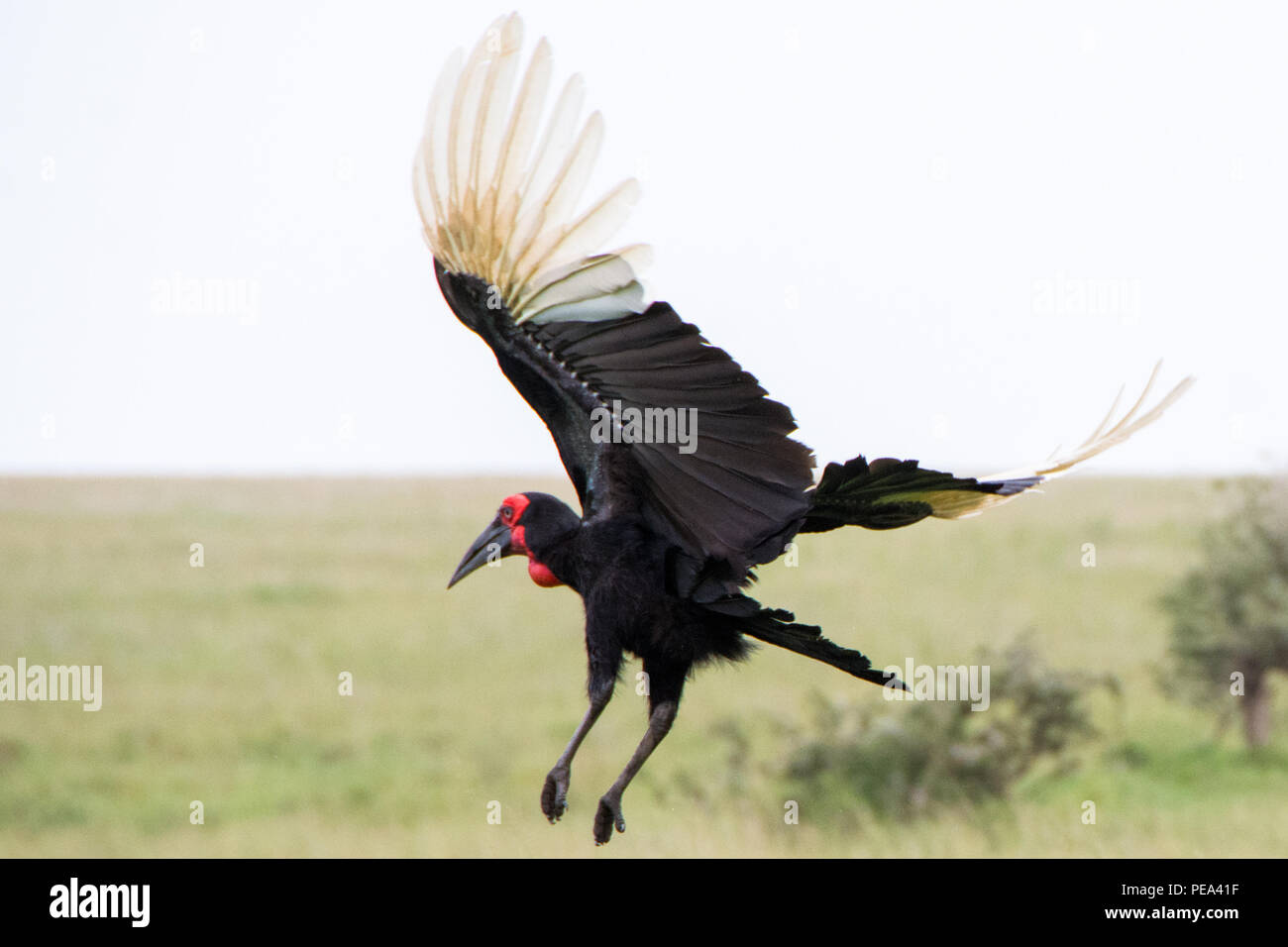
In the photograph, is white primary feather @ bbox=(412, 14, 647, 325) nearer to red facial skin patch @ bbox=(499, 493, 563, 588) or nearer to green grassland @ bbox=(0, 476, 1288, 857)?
red facial skin patch @ bbox=(499, 493, 563, 588)

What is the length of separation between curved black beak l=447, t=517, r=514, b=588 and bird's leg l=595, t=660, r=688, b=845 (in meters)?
0.62

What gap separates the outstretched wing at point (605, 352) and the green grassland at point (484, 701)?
12.0m

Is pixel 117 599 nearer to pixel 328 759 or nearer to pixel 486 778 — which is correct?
pixel 328 759

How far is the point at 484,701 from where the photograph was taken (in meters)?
35.1

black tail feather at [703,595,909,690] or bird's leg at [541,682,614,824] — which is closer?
bird's leg at [541,682,614,824]

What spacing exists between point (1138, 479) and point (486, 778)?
47.8m

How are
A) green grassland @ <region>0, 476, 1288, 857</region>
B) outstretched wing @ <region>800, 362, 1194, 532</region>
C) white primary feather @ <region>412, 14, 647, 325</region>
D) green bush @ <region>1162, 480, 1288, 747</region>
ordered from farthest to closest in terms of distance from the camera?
green bush @ <region>1162, 480, 1288, 747</region>, green grassland @ <region>0, 476, 1288, 857</region>, outstretched wing @ <region>800, 362, 1194, 532</region>, white primary feather @ <region>412, 14, 647, 325</region>

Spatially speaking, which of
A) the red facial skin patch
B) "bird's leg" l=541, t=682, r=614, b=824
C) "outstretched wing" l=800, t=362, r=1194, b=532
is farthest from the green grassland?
"bird's leg" l=541, t=682, r=614, b=824

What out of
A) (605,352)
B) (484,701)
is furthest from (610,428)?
(484,701)

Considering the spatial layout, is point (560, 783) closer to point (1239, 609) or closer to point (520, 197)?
point (520, 197)

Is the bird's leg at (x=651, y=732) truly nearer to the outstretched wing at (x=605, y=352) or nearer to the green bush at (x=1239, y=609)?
the outstretched wing at (x=605, y=352)

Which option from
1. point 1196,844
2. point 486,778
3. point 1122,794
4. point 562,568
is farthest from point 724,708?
point 562,568

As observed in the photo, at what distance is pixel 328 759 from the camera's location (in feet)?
105

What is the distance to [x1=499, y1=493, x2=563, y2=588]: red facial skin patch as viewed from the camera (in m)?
4.54
